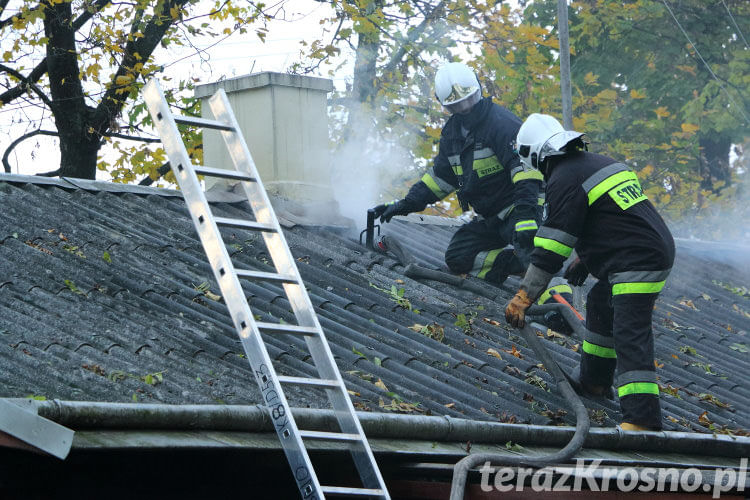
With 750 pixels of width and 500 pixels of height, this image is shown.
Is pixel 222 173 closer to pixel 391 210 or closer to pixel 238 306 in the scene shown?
pixel 238 306

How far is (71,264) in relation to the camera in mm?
5562

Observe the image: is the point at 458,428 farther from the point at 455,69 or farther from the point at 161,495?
the point at 455,69

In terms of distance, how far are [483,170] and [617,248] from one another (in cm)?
219

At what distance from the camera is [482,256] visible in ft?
25.8

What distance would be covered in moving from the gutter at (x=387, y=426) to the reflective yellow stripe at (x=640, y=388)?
0.25 metres

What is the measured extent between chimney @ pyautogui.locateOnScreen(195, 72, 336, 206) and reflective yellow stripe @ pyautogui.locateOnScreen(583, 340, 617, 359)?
3050 mm

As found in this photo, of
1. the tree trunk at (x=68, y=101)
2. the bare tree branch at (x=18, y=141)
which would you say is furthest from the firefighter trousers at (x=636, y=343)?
the bare tree branch at (x=18, y=141)

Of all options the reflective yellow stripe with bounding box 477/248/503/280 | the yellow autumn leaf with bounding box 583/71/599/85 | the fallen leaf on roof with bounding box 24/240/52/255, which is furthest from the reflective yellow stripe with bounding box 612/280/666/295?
the yellow autumn leaf with bounding box 583/71/599/85

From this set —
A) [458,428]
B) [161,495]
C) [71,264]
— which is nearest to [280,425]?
[161,495]

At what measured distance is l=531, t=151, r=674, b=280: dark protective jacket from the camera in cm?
533

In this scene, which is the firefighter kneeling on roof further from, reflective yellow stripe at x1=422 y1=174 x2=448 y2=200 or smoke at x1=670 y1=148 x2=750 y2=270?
smoke at x1=670 y1=148 x2=750 y2=270

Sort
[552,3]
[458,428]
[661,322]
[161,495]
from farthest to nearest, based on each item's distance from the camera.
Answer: [552,3] < [661,322] < [458,428] < [161,495]

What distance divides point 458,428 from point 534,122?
7.23 ft

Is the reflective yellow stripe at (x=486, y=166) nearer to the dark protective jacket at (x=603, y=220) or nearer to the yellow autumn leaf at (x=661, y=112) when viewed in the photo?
the dark protective jacket at (x=603, y=220)
